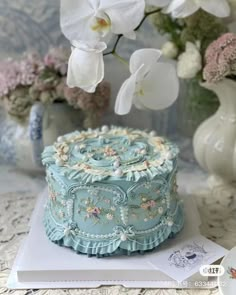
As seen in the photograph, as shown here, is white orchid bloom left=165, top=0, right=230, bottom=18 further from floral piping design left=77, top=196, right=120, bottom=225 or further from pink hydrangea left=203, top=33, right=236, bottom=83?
floral piping design left=77, top=196, right=120, bottom=225

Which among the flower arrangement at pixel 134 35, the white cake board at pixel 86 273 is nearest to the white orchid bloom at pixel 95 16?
the flower arrangement at pixel 134 35

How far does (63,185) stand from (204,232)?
27cm

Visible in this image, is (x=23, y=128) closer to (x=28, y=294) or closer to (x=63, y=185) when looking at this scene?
(x=63, y=185)

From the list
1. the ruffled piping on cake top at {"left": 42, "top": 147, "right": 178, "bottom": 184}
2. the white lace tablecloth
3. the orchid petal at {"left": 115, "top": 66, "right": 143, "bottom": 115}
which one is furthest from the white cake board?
the orchid petal at {"left": 115, "top": 66, "right": 143, "bottom": 115}

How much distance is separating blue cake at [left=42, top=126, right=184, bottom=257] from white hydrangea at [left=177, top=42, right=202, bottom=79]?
0.18m

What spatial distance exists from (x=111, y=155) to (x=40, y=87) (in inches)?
10.3

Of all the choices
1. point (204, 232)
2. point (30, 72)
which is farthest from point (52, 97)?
point (204, 232)

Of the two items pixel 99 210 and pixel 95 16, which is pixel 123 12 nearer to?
pixel 95 16

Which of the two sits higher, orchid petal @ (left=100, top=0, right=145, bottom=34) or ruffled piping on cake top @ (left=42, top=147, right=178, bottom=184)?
orchid petal @ (left=100, top=0, right=145, bottom=34)

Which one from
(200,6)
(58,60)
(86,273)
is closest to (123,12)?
→ (200,6)

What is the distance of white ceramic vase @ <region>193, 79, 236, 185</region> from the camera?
975mm

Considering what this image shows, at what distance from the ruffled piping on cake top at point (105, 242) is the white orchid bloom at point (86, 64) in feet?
0.77

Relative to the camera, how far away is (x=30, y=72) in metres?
1.03

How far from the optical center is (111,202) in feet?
2.56
